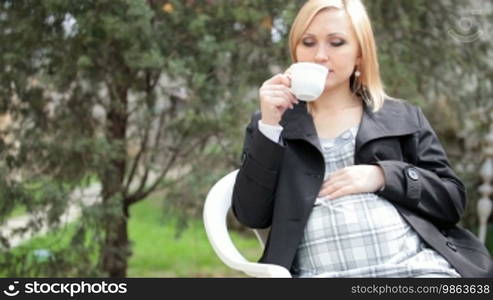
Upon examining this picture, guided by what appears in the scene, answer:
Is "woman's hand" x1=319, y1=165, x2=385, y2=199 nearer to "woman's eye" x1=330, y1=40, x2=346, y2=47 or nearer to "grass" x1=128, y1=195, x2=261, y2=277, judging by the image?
"woman's eye" x1=330, y1=40, x2=346, y2=47

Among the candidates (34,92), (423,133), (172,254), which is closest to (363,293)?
(423,133)

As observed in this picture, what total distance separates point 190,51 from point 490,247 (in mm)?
2855

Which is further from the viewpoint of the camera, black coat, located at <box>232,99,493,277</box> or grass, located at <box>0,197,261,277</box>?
grass, located at <box>0,197,261,277</box>

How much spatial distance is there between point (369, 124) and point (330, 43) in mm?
262

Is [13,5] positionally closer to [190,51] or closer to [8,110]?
[8,110]

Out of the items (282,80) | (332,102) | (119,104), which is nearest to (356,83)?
(332,102)

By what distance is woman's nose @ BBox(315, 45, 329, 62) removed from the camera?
195 cm

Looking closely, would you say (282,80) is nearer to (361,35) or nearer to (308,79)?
(308,79)

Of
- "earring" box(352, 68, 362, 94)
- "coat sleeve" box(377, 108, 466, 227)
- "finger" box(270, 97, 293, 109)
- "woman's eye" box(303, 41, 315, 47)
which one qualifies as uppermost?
"woman's eye" box(303, 41, 315, 47)


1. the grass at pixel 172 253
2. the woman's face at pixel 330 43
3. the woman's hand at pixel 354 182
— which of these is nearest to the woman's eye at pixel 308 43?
the woman's face at pixel 330 43

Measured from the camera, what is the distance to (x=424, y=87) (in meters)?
3.91

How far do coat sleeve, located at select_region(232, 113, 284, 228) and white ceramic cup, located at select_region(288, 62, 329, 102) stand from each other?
17 cm

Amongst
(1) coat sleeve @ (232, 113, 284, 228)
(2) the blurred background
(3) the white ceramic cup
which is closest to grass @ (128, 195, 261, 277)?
(2) the blurred background

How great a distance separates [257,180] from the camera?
6.40 ft
